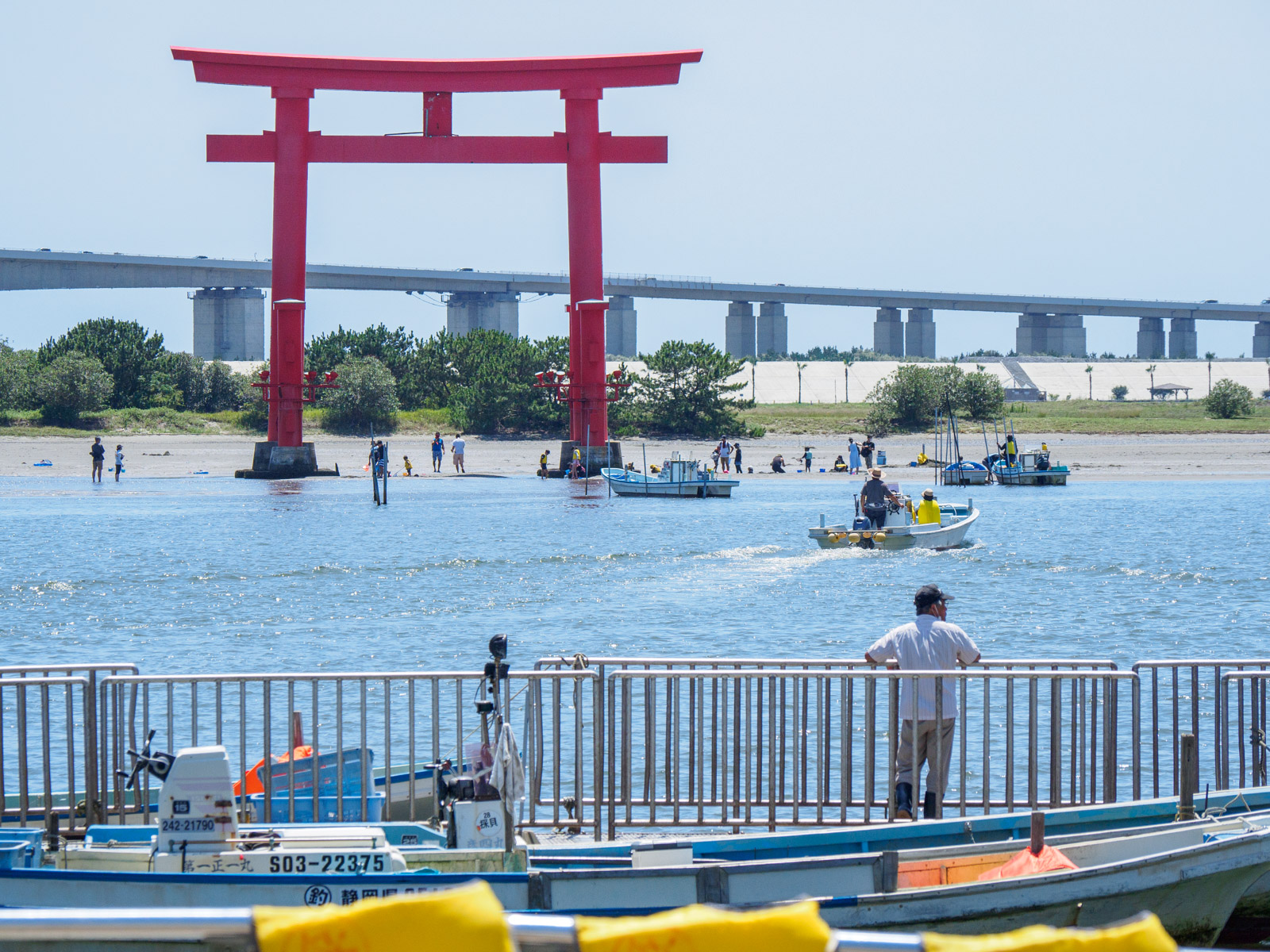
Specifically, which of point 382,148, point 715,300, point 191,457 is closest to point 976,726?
point 382,148

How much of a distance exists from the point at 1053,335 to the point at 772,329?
87.1 feet

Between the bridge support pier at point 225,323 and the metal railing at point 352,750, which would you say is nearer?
the metal railing at point 352,750

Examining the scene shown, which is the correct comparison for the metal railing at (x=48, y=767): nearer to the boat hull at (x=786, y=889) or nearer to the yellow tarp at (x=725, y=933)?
the boat hull at (x=786, y=889)

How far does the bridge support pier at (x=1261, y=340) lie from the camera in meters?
134

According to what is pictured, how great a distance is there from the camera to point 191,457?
200 ft

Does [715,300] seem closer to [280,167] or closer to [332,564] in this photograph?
[280,167]

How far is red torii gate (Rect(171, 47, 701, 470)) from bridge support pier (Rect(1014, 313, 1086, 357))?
88.6 metres

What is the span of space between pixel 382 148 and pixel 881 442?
108 feet

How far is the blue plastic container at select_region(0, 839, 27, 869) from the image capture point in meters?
6.70

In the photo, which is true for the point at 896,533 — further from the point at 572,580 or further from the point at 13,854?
the point at 13,854

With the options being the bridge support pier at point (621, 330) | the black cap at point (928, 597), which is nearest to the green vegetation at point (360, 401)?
the bridge support pier at point (621, 330)

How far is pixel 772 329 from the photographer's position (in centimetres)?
12769

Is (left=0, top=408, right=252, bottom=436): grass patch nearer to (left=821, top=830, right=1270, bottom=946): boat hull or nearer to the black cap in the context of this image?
the black cap

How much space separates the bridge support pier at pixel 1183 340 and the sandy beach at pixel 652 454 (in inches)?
2426
